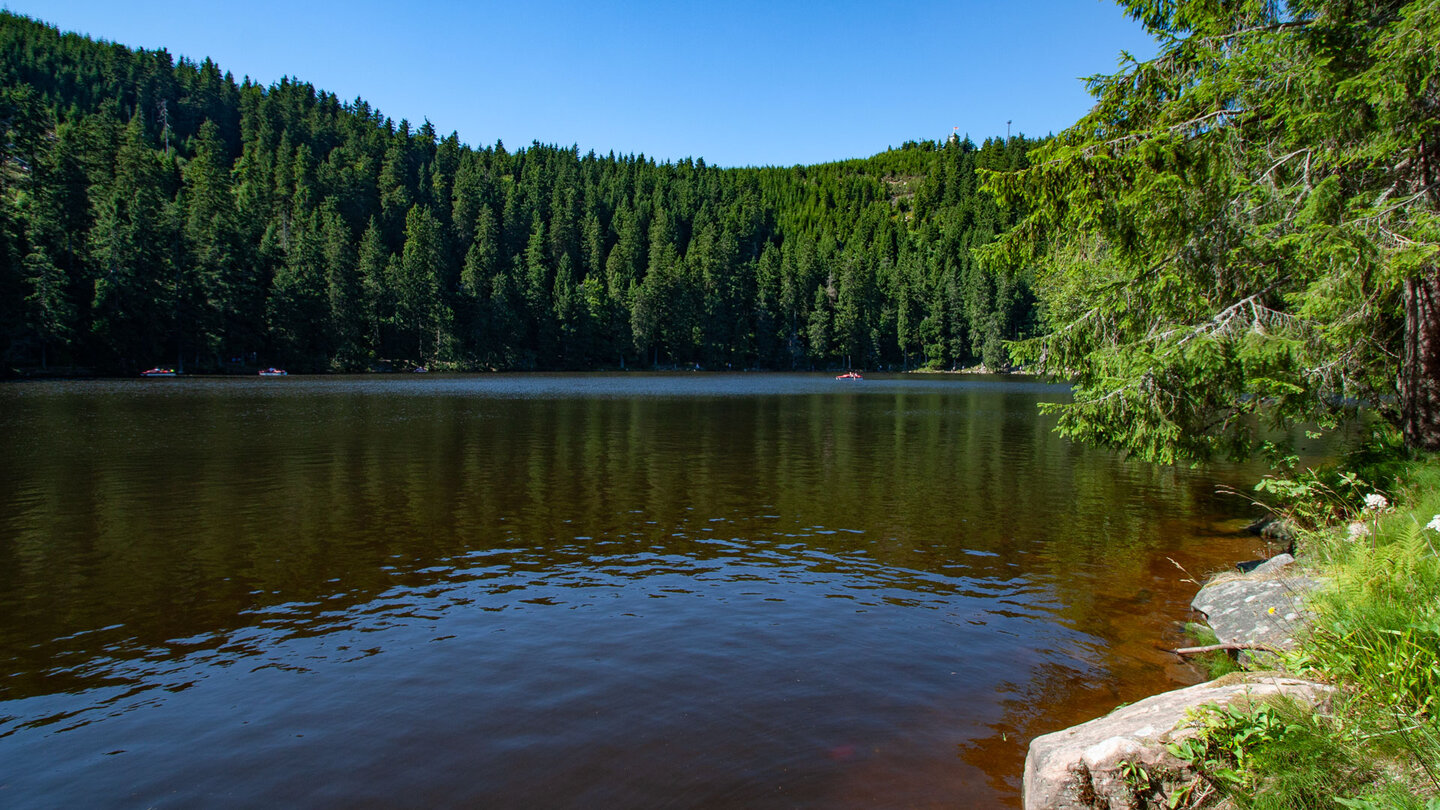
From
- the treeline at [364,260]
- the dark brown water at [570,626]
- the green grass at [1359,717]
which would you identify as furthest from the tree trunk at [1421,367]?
the treeline at [364,260]

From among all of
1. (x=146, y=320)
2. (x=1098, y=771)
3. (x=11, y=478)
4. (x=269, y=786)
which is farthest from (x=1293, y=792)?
(x=146, y=320)

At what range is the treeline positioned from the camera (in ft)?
289

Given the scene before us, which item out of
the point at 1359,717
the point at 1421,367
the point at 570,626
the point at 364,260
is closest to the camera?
the point at 1359,717

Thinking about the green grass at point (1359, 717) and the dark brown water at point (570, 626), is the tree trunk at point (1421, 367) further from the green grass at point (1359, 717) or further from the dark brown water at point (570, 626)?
the green grass at point (1359, 717)

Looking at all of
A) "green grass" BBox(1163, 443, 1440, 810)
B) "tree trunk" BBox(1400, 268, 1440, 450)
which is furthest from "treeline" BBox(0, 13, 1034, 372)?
"green grass" BBox(1163, 443, 1440, 810)

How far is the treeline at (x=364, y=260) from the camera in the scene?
289ft

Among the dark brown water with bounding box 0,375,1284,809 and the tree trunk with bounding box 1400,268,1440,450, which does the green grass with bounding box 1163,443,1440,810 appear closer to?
the dark brown water with bounding box 0,375,1284,809

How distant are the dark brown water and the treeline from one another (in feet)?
194

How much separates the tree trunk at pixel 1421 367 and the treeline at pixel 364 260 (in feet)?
193

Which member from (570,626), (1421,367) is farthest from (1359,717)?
(1421,367)

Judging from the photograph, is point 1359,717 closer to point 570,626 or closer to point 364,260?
point 570,626

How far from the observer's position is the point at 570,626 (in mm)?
10328

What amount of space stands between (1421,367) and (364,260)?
127158 mm

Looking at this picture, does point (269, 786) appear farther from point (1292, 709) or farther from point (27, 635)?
point (1292, 709)
